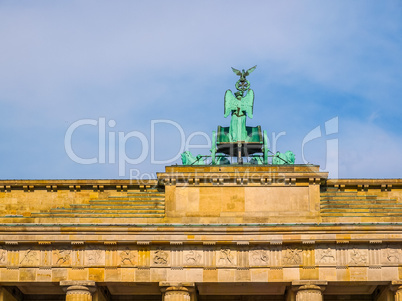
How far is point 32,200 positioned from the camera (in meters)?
63.1

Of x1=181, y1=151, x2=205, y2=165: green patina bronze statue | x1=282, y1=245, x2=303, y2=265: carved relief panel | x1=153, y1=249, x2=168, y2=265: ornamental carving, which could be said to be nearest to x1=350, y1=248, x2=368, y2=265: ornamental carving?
x1=282, y1=245, x2=303, y2=265: carved relief panel

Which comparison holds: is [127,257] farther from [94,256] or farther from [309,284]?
[309,284]

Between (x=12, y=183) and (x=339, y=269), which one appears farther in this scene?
(x=12, y=183)

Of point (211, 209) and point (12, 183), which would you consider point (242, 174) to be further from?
point (12, 183)

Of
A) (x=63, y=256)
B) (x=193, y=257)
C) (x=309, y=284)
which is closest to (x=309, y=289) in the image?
(x=309, y=284)

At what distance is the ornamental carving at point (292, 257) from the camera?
2338 inches

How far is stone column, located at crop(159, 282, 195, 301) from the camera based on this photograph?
2324 inches

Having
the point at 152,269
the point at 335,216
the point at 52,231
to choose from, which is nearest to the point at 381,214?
the point at 335,216

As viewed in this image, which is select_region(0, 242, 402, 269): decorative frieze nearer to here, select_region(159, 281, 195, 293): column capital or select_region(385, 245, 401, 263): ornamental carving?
select_region(385, 245, 401, 263): ornamental carving

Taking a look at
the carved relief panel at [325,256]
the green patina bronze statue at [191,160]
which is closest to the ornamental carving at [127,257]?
the green patina bronze statue at [191,160]

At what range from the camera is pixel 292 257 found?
59.4m

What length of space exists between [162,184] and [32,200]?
6.59 metres

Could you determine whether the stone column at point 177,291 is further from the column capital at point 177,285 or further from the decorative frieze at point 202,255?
the decorative frieze at point 202,255

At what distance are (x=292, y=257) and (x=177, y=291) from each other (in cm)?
557
